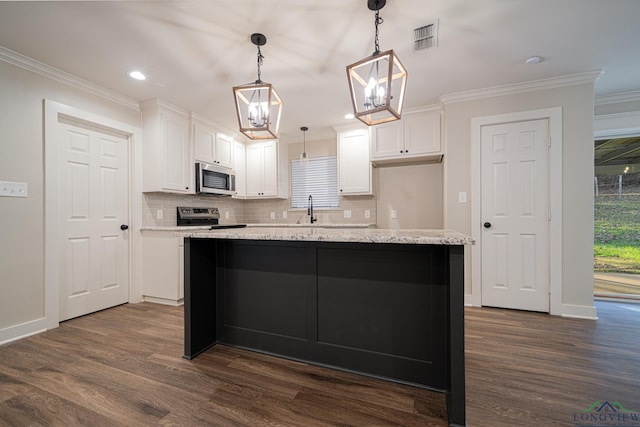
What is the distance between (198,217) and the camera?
4.08m

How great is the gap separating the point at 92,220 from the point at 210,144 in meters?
1.80

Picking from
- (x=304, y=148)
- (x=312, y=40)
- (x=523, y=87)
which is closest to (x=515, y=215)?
(x=523, y=87)

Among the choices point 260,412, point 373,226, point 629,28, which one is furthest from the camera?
point 373,226

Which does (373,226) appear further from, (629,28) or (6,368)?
(6,368)

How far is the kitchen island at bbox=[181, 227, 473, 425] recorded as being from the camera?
1532 mm

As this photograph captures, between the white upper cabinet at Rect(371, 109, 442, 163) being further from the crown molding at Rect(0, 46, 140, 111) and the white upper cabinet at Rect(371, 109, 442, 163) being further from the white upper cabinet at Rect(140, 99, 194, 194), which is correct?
the crown molding at Rect(0, 46, 140, 111)

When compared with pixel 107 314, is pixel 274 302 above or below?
above

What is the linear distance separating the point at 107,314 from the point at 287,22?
11.3 ft

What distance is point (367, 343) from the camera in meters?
1.80

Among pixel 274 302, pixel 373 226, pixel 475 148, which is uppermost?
pixel 475 148

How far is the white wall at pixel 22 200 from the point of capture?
7.67 feet

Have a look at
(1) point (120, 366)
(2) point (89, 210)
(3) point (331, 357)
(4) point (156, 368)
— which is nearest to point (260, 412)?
(3) point (331, 357)

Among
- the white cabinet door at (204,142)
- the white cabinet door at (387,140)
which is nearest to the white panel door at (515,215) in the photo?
the white cabinet door at (387,140)

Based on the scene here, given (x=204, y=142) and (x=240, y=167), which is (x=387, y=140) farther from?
(x=204, y=142)
